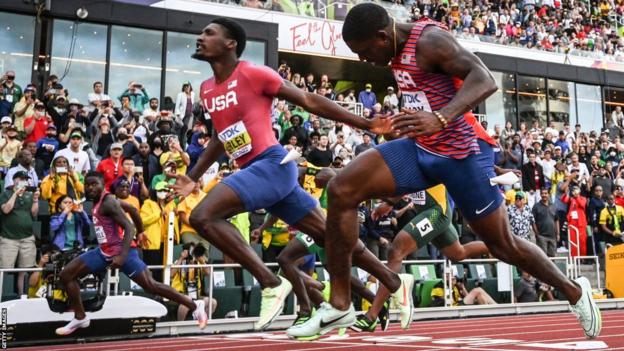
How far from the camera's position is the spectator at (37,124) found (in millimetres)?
13891

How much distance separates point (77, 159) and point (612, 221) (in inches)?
487

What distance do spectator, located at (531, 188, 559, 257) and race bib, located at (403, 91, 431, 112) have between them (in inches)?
474

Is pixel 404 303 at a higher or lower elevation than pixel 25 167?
lower

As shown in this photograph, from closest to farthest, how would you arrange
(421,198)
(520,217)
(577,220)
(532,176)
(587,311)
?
(587,311)
(421,198)
(520,217)
(577,220)
(532,176)

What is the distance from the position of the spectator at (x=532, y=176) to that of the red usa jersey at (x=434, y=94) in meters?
14.6

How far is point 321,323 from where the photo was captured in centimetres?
477

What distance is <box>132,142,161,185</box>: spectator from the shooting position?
13292 millimetres

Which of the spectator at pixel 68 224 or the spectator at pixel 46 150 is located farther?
the spectator at pixel 46 150

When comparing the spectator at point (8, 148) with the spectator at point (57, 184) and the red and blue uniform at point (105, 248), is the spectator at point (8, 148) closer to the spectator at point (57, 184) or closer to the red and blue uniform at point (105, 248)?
the spectator at point (57, 184)

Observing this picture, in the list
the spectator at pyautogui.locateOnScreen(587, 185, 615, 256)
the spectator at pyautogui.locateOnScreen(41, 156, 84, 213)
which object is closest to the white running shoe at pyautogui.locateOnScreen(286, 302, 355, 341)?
the spectator at pyautogui.locateOnScreen(41, 156, 84, 213)

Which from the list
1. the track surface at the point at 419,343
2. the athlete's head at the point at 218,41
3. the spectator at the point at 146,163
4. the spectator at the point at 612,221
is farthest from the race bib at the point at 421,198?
the spectator at the point at 612,221

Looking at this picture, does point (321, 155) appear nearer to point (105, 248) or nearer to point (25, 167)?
point (25, 167)

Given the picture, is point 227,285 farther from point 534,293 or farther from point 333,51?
point 333,51

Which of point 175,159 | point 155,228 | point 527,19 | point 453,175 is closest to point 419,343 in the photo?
point 453,175
